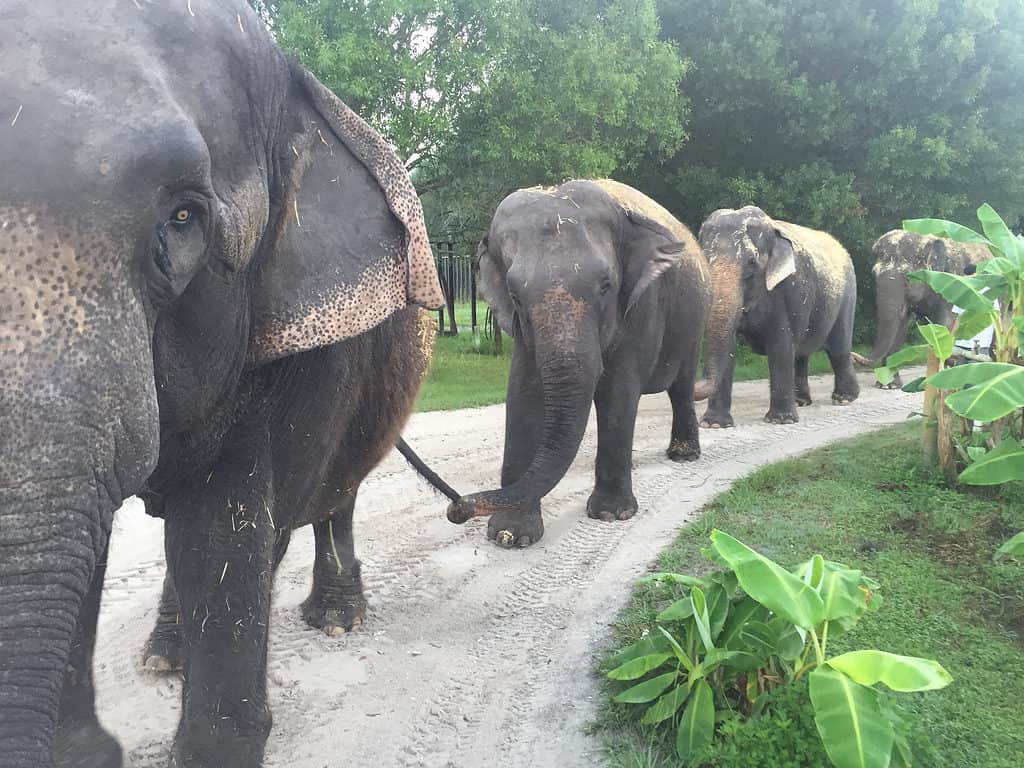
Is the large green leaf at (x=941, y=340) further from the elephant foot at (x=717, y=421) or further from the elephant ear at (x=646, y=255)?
the elephant foot at (x=717, y=421)

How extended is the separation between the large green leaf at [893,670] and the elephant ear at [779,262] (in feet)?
24.2

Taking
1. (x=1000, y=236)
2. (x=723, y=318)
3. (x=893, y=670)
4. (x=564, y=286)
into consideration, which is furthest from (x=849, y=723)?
(x=723, y=318)

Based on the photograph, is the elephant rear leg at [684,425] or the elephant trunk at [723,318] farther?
the elephant trunk at [723,318]

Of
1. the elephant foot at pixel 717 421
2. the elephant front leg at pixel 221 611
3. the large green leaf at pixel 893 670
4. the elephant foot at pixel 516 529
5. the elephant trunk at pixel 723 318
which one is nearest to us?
the elephant front leg at pixel 221 611

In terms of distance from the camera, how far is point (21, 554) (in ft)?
4.36

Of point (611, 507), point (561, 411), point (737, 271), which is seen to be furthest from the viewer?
A: point (737, 271)

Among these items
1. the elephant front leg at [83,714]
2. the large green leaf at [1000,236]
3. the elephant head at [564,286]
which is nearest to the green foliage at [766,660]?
the elephant head at [564,286]

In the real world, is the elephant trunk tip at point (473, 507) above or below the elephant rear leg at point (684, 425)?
above

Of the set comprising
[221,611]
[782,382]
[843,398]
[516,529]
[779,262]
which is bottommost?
[843,398]

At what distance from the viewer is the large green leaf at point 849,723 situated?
233 centimetres

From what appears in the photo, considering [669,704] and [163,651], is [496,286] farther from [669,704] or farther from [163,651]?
[669,704]

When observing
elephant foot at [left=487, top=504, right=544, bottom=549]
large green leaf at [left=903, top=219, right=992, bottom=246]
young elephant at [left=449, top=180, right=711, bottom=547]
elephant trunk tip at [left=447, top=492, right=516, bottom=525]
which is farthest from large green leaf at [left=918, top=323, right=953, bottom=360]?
elephant trunk tip at [left=447, top=492, right=516, bottom=525]

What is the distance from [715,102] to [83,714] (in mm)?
15239

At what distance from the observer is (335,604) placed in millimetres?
4055
